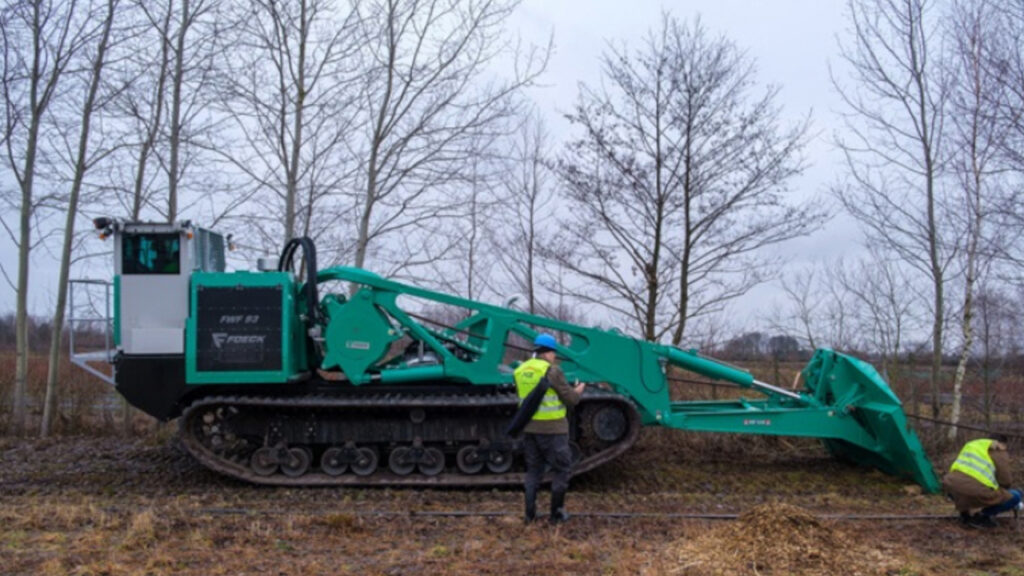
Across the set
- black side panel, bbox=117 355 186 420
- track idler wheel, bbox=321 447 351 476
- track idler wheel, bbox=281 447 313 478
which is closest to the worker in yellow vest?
track idler wheel, bbox=321 447 351 476

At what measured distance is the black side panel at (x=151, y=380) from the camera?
371 inches

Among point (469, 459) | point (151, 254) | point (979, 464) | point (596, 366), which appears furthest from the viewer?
point (596, 366)

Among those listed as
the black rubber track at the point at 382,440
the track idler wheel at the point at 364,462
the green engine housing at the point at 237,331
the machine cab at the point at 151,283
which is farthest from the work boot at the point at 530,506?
the machine cab at the point at 151,283

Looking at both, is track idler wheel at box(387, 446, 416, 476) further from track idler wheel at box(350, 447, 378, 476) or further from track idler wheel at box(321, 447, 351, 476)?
track idler wheel at box(321, 447, 351, 476)

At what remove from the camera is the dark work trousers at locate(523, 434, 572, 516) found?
307 inches

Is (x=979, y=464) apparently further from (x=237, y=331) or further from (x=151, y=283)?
(x=151, y=283)

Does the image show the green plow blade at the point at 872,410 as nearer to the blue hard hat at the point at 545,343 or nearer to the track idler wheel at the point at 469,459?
the blue hard hat at the point at 545,343

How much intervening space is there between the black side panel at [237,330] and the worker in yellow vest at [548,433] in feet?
9.86

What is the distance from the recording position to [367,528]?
24.1 feet

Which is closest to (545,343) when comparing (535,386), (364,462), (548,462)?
(535,386)

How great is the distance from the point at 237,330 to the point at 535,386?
138 inches

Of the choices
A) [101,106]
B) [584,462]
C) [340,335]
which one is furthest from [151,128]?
[584,462]

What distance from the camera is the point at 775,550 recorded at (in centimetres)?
631

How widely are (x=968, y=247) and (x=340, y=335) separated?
8.57 metres
